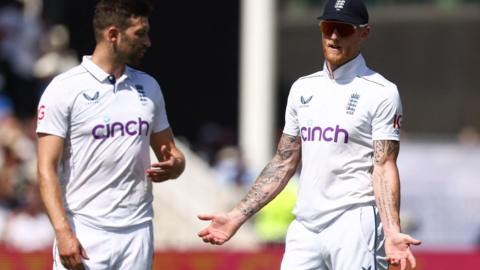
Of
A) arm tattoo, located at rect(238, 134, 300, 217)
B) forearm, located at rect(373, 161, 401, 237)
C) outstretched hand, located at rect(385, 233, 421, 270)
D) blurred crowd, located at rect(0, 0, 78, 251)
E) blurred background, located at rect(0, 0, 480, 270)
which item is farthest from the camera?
blurred background, located at rect(0, 0, 480, 270)

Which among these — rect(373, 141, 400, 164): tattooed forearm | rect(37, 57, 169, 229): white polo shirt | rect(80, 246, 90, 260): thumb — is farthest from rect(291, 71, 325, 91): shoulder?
rect(80, 246, 90, 260): thumb

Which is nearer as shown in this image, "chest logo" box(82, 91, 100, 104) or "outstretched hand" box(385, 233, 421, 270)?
"outstretched hand" box(385, 233, 421, 270)

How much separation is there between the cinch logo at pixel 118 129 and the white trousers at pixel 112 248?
53cm

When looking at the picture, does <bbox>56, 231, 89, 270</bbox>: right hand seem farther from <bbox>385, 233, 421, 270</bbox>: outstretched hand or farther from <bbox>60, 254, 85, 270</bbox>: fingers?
<bbox>385, 233, 421, 270</bbox>: outstretched hand

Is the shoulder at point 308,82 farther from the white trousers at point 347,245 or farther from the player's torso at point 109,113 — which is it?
the player's torso at point 109,113

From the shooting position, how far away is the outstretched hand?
304 inches

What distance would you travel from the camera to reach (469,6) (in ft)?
71.6

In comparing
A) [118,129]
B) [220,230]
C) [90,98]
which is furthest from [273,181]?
[90,98]

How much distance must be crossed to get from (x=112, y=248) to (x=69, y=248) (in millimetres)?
399

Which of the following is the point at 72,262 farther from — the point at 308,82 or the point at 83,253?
the point at 308,82

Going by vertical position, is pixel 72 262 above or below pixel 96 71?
below

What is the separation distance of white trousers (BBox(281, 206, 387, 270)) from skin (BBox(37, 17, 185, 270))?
0.95 metres

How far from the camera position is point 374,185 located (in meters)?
8.02

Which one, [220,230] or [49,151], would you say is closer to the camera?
[49,151]
